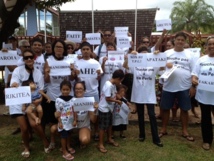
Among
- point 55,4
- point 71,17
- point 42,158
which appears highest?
point 71,17

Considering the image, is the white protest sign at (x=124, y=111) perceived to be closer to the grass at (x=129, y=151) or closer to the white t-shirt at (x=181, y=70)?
the grass at (x=129, y=151)

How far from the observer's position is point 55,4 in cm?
579

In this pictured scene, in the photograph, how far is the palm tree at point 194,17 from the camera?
33875mm

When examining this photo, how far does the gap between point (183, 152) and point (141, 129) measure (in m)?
0.86

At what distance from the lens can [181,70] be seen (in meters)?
4.60

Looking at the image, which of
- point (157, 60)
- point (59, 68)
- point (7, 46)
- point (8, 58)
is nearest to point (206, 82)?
point (157, 60)

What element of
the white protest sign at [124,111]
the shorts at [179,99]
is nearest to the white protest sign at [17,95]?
the white protest sign at [124,111]

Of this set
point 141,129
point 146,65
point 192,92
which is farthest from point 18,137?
point 192,92

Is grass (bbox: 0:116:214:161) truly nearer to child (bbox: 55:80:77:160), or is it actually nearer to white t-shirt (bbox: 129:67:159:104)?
child (bbox: 55:80:77:160)

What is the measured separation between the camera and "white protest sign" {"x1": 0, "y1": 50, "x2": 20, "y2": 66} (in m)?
4.73

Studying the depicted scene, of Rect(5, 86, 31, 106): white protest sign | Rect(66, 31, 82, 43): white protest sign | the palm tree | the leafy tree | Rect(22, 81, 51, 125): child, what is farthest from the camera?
the palm tree

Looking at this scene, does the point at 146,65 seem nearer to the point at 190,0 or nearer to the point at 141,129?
the point at 141,129

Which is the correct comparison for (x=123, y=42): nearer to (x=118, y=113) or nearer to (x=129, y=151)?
(x=118, y=113)

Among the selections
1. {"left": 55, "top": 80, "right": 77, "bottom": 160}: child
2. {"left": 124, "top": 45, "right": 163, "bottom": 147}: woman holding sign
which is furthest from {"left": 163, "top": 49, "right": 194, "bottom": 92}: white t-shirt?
{"left": 55, "top": 80, "right": 77, "bottom": 160}: child
